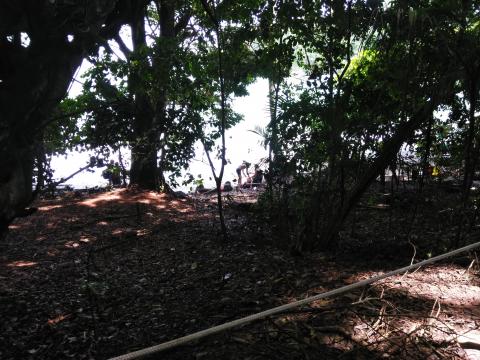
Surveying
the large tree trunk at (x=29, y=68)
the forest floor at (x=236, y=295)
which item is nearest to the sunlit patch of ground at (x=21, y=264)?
the forest floor at (x=236, y=295)

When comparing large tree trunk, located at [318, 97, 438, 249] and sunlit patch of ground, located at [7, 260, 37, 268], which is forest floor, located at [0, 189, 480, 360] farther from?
large tree trunk, located at [318, 97, 438, 249]

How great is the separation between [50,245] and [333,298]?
500cm

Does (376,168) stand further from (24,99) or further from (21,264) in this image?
(21,264)

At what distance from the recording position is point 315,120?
4.54 metres

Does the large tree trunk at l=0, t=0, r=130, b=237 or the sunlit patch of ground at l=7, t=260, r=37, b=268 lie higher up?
the large tree trunk at l=0, t=0, r=130, b=237

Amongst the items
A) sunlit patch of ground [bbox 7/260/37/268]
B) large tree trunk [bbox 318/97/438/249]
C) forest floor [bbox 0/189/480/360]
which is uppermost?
large tree trunk [bbox 318/97/438/249]

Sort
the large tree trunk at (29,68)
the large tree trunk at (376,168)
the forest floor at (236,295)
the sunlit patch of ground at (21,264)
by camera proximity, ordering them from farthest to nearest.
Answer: the sunlit patch of ground at (21,264)
the large tree trunk at (376,168)
the forest floor at (236,295)
the large tree trunk at (29,68)

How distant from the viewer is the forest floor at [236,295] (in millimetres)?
2408

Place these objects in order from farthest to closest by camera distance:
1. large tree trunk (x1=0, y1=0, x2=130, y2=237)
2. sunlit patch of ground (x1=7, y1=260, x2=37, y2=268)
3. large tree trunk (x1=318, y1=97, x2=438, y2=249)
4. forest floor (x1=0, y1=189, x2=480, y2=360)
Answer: sunlit patch of ground (x1=7, y1=260, x2=37, y2=268) < large tree trunk (x1=318, y1=97, x2=438, y2=249) < forest floor (x1=0, y1=189, x2=480, y2=360) < large tree trunk (x1=0, y1=0, x2=130, y2=237)

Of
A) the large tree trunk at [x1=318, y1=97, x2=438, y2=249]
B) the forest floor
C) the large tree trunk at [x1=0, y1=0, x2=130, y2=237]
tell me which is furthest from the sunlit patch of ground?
the large tree trunk at [x1=318, y1=97, x2=438, y2=249]

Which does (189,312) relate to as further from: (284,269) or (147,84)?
(147,84)

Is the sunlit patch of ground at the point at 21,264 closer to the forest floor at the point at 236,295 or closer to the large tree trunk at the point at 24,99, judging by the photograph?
the forest floor at the point at 236,295

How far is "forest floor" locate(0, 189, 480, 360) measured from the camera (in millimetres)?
2408

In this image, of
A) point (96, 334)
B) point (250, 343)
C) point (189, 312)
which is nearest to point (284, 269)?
point (189, 312)
